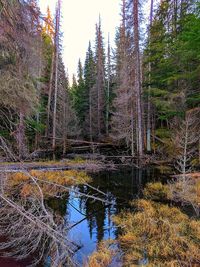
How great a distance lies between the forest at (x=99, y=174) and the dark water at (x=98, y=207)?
33mm

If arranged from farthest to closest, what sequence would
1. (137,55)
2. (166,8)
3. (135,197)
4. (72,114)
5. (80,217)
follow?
(72,114) → (166,8) → (137,55) → (135,197) → (80,217)

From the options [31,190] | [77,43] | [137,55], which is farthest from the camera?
[77,43]

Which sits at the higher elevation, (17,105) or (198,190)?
(17,105)

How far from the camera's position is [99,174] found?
1176 cm

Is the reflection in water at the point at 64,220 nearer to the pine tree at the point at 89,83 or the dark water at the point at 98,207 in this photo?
the dark water at the point at 98,207

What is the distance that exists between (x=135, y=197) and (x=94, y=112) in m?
19.3

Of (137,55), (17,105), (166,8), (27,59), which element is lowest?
(17,105)

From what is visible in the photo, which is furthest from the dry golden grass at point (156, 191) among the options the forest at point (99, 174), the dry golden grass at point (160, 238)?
the dry golden grass at point (160, 238)

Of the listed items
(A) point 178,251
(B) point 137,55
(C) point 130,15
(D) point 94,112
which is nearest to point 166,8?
(C) point 130,15

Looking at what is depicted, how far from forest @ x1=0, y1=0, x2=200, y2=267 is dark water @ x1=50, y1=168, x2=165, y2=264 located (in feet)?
0.11

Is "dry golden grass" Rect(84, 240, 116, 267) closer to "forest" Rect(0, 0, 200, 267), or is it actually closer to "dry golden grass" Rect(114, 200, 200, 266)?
"forest" Rect(0, 0, 200, 267)

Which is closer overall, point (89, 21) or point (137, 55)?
point (137, 55)

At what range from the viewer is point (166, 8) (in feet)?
53.3

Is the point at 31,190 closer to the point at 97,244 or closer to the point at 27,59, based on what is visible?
the point at 97,244
